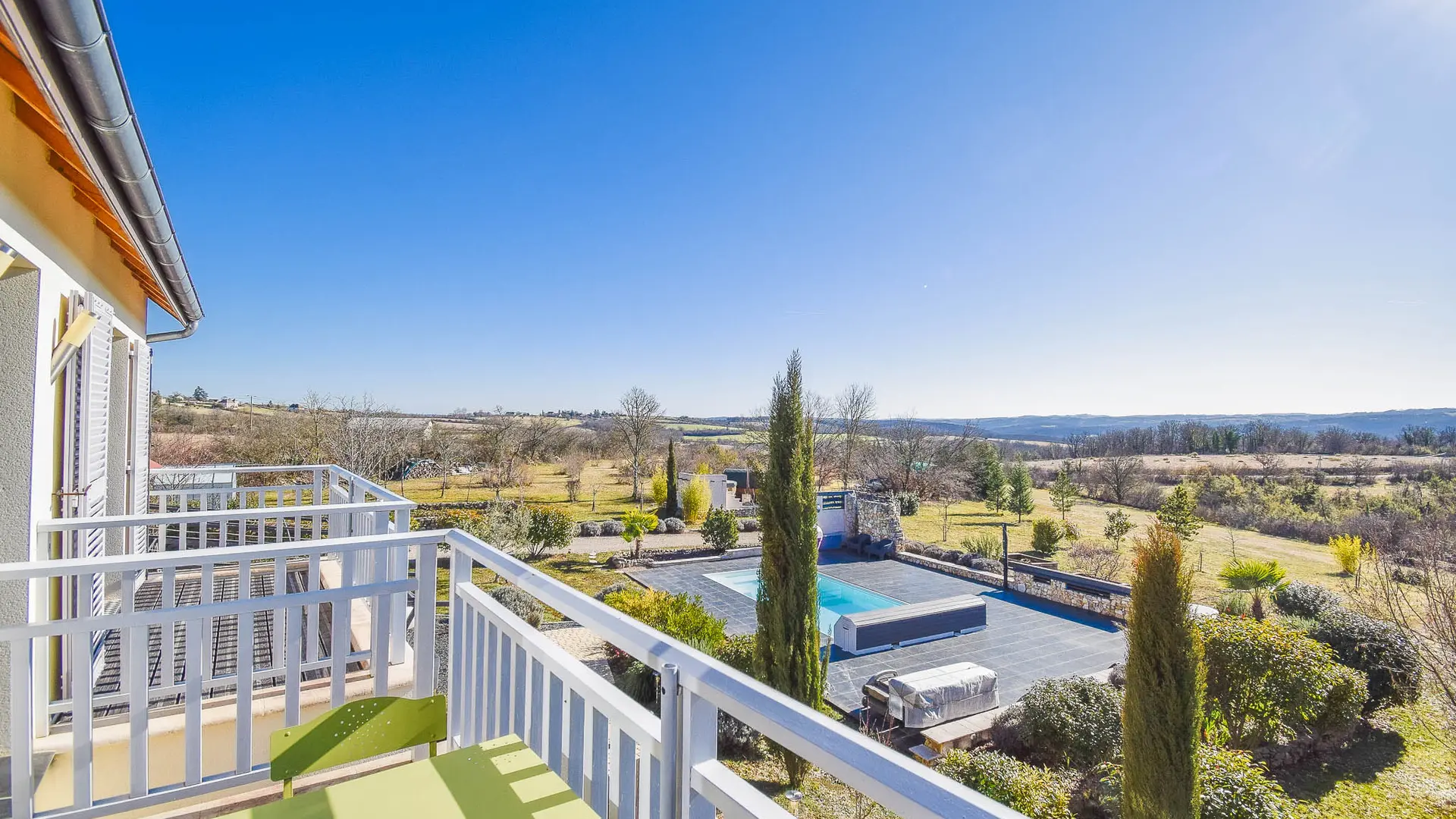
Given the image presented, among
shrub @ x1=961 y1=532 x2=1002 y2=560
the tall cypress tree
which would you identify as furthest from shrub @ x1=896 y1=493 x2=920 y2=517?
the tall cypress tree

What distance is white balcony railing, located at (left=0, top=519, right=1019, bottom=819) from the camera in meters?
0.79

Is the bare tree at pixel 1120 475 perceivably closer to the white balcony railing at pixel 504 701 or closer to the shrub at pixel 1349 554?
the shrub at pixel 1349 554

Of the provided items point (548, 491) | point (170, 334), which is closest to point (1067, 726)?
point (170, 334)

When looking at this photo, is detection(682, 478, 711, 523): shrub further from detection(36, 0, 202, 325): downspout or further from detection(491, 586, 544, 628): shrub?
detection(36, 0, 202, 325): downspout

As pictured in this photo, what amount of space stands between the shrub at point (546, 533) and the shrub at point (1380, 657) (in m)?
12.9

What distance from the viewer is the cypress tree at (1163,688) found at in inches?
172

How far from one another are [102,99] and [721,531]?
14.3 metres

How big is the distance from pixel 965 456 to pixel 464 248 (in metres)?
24.0

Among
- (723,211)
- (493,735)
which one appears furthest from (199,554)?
(723,211)

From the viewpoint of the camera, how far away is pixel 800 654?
651 centimetres

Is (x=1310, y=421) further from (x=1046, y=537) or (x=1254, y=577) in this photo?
(x=1254, y=577)

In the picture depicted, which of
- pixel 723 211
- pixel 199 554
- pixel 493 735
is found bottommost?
pixel 493 735

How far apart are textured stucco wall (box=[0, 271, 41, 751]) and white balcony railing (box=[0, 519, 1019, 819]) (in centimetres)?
26

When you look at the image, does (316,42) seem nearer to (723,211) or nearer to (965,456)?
(723,211)
